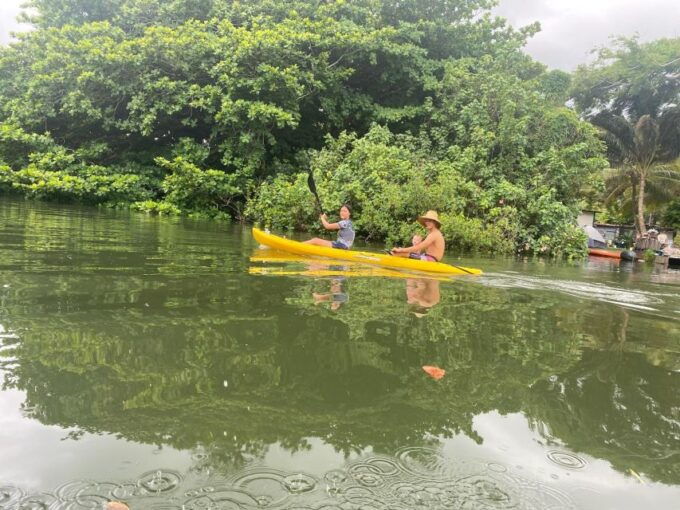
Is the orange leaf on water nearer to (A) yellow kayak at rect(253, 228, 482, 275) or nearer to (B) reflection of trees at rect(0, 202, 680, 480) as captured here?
(B) reflection of trees at rect(0, 202, 680, 480)

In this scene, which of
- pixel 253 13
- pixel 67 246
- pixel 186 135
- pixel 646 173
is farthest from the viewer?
pixel 646 173

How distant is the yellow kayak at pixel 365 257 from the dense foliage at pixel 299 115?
542 cm

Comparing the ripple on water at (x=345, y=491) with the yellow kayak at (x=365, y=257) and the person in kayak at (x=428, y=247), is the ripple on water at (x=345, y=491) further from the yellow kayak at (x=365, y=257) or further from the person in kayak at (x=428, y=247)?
the person in kayak at (x=428, y=247)

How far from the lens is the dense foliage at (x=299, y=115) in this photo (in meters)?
15.9

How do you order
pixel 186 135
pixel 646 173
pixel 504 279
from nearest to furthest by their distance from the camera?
pixel 504 279 → pixel 186 135 → pixel 646 173

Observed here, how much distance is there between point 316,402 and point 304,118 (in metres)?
20.6

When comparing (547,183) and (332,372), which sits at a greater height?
(547,183)

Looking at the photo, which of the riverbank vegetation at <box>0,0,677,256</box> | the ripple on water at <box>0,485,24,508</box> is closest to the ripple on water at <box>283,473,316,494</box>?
the ripple on water at <box>0,485,24,508</box>

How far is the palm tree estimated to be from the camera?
87.8 feet

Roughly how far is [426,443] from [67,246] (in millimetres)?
7035

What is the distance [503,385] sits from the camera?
10.8 ft

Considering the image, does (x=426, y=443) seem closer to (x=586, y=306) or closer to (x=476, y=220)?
(x=586, y=306)

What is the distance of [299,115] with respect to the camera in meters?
18.8

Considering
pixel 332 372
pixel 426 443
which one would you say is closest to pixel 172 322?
pixel 332 372
